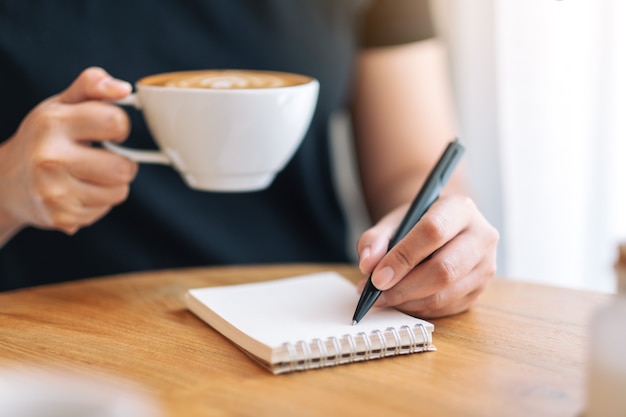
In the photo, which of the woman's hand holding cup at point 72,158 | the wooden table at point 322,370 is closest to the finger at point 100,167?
the woman's hand holding cup at point 72,158

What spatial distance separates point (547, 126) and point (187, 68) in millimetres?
633

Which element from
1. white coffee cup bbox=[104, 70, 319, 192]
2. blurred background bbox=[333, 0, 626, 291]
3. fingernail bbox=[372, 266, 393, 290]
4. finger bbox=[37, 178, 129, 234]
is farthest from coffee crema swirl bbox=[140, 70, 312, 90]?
blurred background bbox=[333, 0, 626, 291]

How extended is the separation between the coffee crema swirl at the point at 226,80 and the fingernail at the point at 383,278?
221 mm

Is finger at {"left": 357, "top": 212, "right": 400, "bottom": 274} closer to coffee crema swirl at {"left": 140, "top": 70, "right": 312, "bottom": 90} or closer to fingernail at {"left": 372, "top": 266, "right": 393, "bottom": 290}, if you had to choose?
fingernail at {"left": 372, "top": 266, "right": 393, "bottom": 290}

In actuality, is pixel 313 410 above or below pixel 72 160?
below

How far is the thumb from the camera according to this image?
744 mm

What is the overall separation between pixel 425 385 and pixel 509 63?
0.95 meters

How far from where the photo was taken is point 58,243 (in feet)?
3.67

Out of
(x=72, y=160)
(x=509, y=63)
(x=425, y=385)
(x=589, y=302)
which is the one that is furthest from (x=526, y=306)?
(x=509, y=63)

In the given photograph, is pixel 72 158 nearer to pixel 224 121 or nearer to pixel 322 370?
pixel 224 121

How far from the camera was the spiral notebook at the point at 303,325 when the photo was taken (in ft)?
1.96

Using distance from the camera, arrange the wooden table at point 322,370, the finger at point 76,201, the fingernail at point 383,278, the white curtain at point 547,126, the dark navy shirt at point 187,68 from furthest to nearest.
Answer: the white curtain at point 547,126 < the dark navy shirt at point 187,68 < the finger at point 76,201 < the fingernail at point 383,278 < the wooden table at point 322,370

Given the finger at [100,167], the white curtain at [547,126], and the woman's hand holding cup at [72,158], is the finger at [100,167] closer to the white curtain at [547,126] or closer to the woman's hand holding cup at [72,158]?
the woman's hand holding cup at [72,158]

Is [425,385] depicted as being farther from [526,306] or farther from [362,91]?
[362,91]
